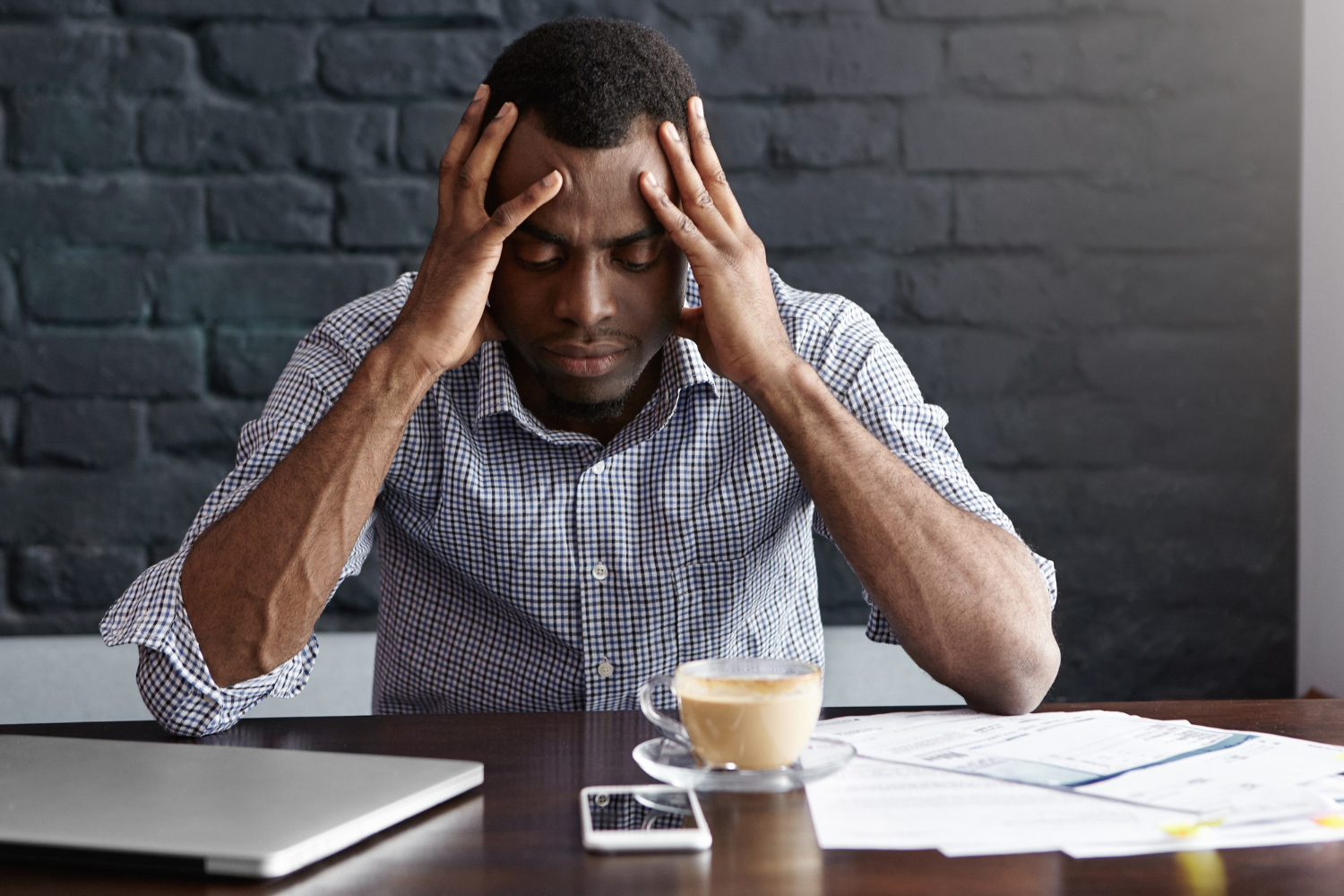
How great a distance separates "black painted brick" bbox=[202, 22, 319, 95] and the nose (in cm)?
Result: 78

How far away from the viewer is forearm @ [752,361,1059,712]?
3.41ft

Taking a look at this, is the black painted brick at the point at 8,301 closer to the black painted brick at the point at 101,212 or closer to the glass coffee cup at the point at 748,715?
the black painted brick at the point at 101,212

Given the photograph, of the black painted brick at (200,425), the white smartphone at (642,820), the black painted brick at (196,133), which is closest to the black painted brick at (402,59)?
the black painted brick at (196,133)

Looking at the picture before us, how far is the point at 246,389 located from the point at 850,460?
97cm

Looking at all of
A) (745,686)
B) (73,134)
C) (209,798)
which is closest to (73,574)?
(73,134)

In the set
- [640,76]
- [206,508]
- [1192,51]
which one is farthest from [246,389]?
[1192,51]

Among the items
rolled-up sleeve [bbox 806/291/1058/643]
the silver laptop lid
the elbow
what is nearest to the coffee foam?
the silver laptop lid

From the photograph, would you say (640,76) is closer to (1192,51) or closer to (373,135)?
(373,135)

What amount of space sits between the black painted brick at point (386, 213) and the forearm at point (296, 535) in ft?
1.95

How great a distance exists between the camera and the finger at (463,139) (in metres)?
1.19

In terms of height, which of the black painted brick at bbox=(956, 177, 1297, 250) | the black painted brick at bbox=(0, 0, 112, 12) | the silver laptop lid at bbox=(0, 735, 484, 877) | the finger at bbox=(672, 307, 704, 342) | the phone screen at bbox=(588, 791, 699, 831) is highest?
the black painted brick at bbox=(0, 0, 112, 12)

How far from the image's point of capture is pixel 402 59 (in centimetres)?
171

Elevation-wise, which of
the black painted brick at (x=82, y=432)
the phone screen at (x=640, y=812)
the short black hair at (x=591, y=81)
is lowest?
the phone screen at (x=640, y=812)

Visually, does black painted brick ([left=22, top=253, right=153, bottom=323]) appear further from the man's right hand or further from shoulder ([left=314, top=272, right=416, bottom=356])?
the man's right hand
